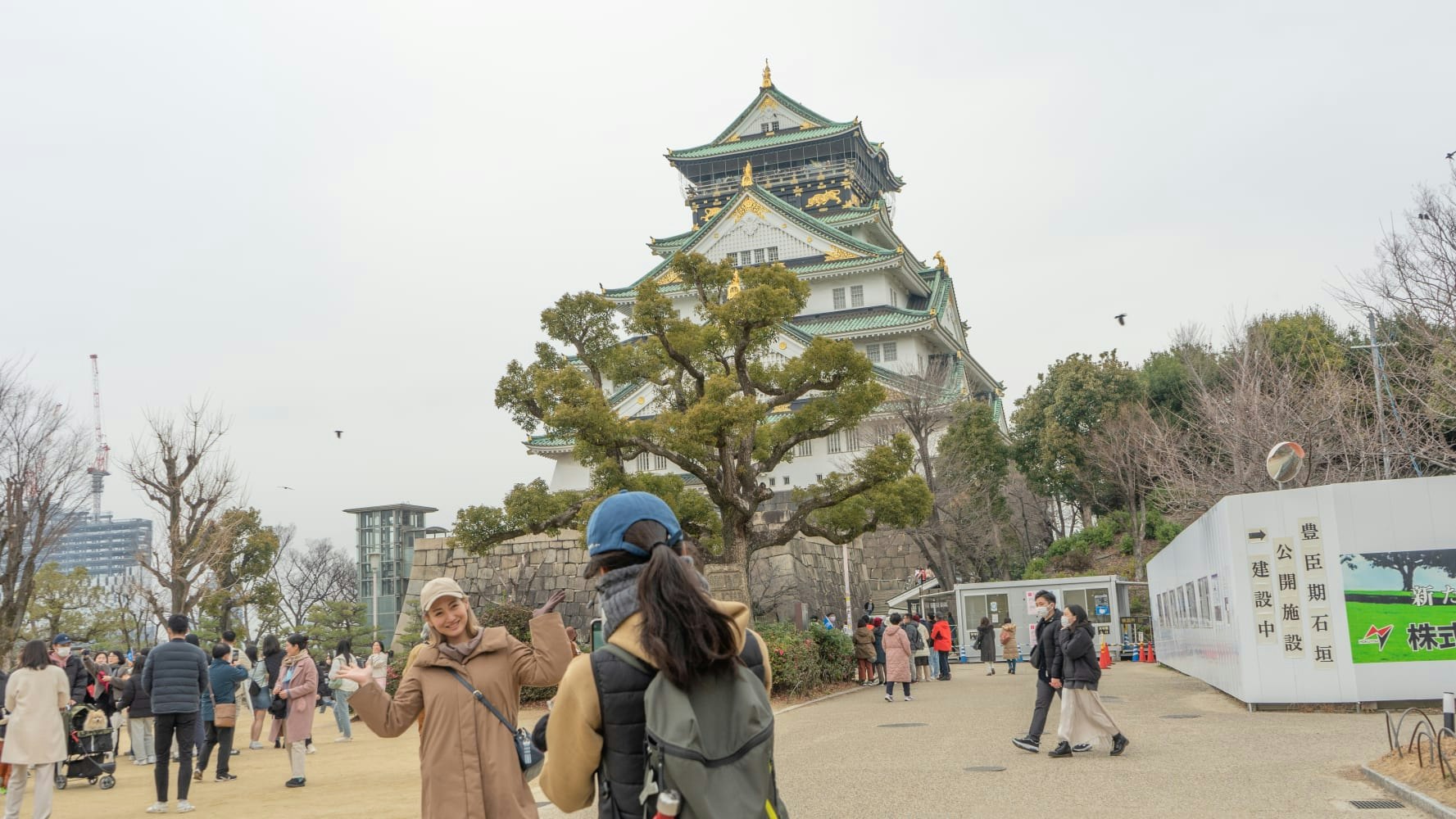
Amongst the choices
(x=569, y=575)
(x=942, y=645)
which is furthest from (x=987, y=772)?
(x=569, y=575)

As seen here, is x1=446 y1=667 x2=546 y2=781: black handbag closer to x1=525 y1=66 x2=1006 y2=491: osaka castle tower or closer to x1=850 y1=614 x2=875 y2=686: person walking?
x1=850 y1=614 x2=875 y2=686: person walking

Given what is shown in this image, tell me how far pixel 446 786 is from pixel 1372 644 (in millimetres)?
11850

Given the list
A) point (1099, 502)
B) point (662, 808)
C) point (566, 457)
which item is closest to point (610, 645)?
point (662, 808)

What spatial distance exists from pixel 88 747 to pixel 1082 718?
10518mm

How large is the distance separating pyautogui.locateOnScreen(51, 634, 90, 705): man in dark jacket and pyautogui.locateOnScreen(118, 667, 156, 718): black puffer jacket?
0.51 m

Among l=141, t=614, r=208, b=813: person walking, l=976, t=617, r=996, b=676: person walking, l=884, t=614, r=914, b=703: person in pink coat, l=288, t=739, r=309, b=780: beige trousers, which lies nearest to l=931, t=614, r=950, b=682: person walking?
l=976, t=617, r=996, b=676: person walking

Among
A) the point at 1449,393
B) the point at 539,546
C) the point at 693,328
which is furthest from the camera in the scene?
the point at 539,546

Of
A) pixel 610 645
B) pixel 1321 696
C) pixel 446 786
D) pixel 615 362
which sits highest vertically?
pixel 615 362

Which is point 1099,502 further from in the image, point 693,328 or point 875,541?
point 693,328

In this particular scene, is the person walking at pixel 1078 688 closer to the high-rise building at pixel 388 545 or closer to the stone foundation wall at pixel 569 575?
the stone foundation wall at pixel 569 575

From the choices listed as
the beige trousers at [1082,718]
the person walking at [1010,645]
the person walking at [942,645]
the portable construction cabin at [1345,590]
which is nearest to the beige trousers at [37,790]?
the beige trousers at [1082,718]

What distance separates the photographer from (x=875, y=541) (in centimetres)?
4088

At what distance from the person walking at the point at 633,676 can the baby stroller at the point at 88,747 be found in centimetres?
1209

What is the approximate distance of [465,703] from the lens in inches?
181
